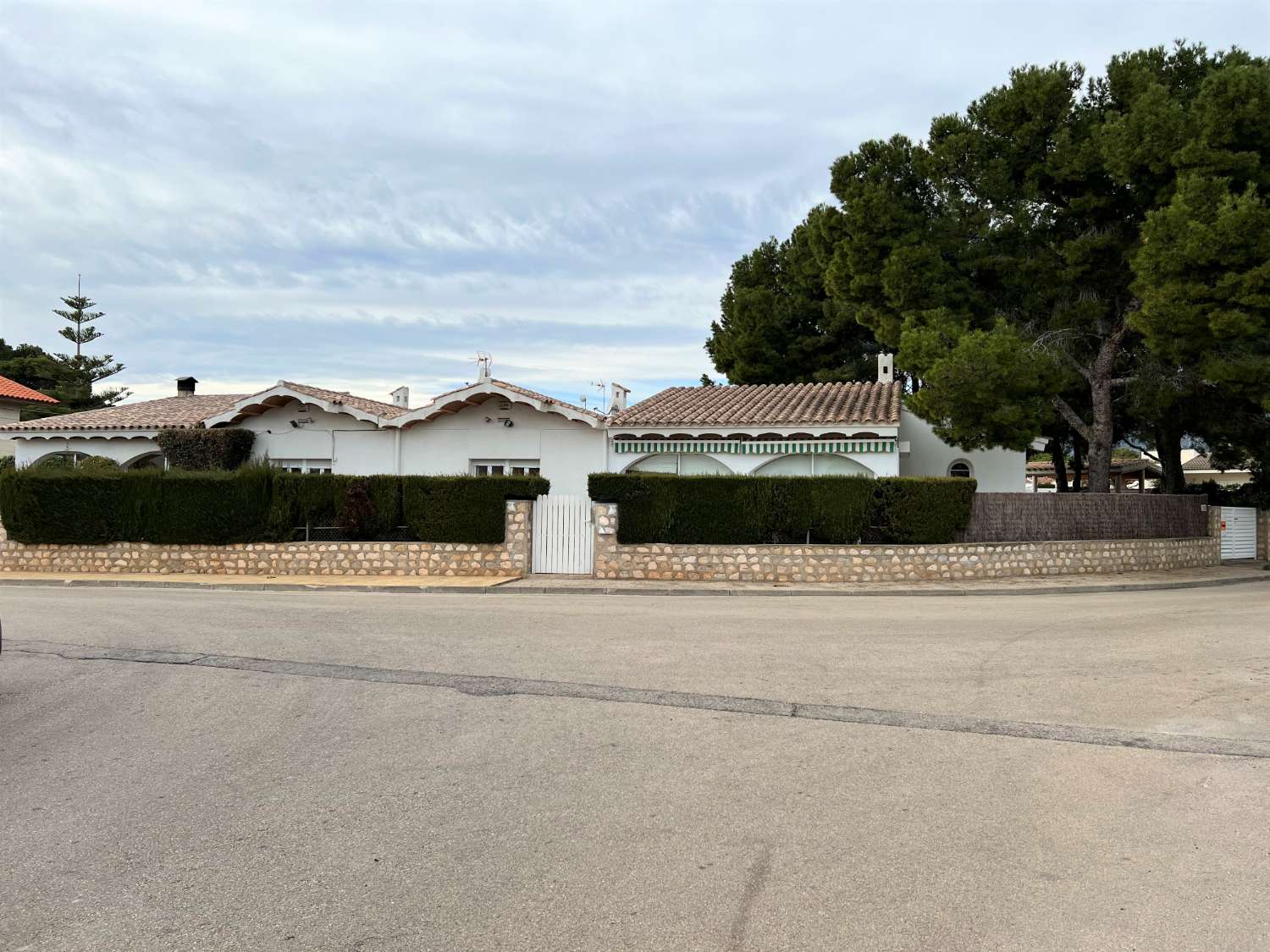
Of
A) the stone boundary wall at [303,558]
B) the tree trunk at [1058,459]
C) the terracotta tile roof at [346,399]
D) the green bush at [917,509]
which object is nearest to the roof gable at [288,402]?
the terracotta tile roof at [346,399]

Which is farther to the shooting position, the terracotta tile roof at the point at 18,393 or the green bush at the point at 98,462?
the terracotta tile roof at the point at 18,393

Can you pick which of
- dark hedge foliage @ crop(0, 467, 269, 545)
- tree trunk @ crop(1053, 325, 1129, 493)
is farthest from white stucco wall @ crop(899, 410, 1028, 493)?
dark hedge foliage @ crop(0, 467, 269, 545)

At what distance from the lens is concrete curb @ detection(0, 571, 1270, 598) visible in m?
16.7

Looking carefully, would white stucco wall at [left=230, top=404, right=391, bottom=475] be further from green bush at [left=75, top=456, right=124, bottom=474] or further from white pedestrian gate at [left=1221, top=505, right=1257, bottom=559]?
white pedestrian gate at [left=1221, top=505, right=1257, bottom=559]

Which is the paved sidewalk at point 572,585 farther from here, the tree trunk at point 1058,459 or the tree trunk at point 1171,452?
the tree trunk at point 1058,459

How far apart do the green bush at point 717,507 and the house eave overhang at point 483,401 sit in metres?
5.17

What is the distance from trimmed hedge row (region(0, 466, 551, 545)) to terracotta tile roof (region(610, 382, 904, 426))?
6.38 m

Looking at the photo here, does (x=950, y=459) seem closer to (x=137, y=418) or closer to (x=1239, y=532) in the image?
(x=1239, y=532)

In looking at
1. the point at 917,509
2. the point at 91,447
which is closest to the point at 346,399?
the point at 91,447

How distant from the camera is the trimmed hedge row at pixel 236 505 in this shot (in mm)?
18859

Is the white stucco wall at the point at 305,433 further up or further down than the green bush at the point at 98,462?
further up

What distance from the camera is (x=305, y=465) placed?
2542 centimetres

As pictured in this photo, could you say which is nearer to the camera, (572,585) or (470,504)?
(572,585)

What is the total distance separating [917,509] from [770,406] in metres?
7.33
